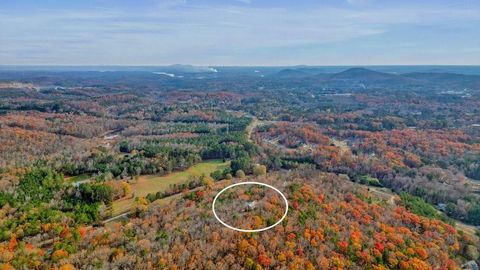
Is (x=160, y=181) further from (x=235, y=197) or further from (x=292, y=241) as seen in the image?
(x=292, y=241)

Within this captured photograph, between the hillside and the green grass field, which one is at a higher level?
the hillside

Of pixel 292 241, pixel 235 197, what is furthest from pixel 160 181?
pixel 292 241

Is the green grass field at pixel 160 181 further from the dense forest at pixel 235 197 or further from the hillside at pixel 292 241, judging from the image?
the hillside at pixel 292 241

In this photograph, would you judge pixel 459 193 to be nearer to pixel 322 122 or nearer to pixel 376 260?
pixel 376 260

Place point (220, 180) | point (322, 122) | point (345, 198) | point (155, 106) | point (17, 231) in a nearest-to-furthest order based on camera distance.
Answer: point (17, 231), point (345, 198), point (220, 180), point (322, 122), point (155, 106)

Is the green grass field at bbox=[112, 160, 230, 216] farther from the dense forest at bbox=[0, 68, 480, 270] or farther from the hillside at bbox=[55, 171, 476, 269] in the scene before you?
the hillside at bbox=[55, 171, 476, 269]

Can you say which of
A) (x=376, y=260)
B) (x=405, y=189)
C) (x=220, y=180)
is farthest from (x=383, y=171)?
(x=376, y=260)

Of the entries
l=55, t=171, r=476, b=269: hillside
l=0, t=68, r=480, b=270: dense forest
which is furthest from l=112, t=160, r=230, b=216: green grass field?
l=55, t=171, r=476, b=269: hillside
